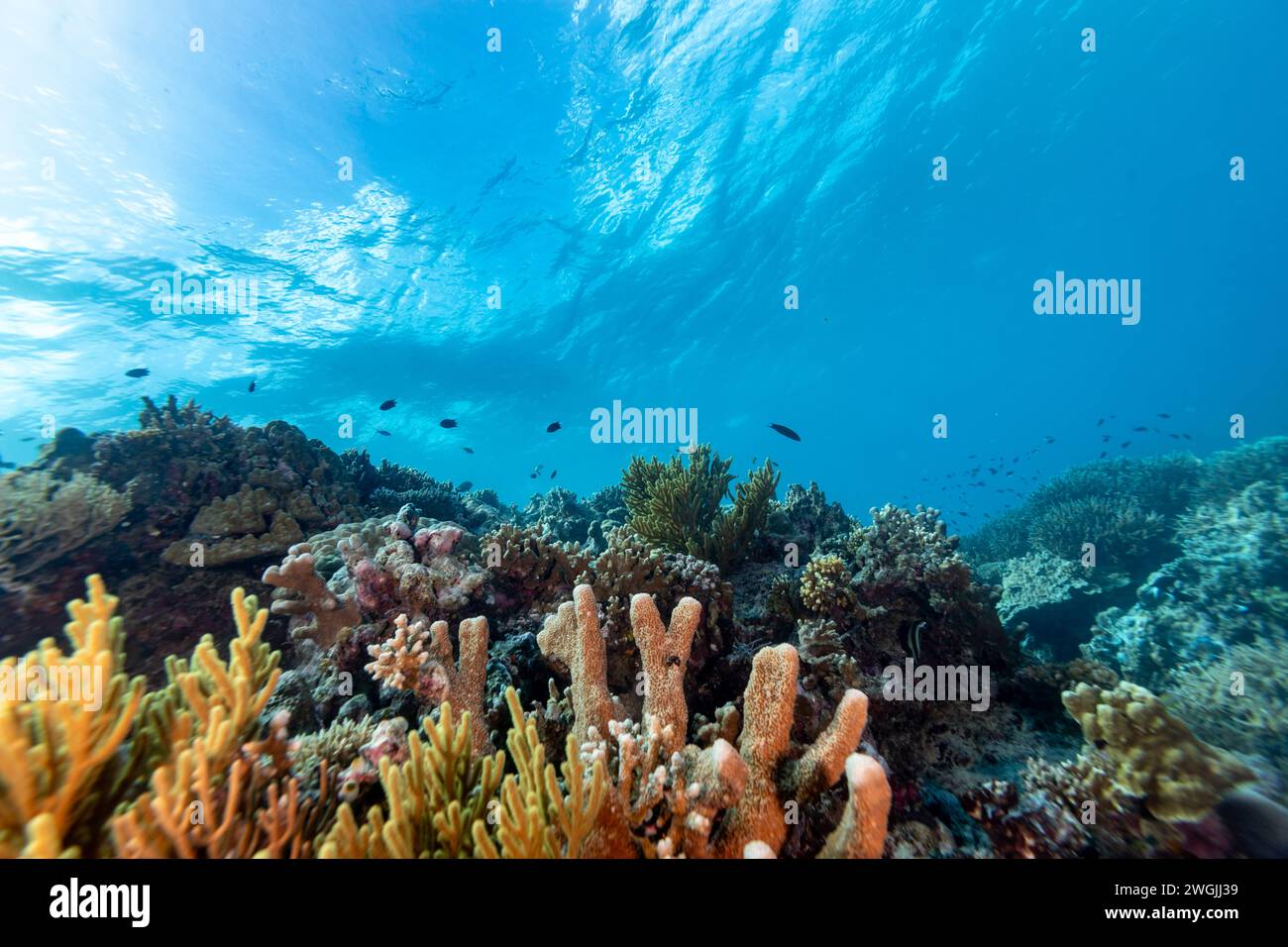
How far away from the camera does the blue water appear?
49.5 feet

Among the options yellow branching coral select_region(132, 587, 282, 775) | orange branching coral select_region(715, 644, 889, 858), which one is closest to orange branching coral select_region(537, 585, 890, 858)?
orange branching coral select_region(715, 644, 889, 858)

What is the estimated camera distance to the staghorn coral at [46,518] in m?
5.77

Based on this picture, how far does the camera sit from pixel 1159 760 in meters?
3.03

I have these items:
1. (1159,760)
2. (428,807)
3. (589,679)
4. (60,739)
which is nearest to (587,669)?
(589,679)

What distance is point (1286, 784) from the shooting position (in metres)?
3.18

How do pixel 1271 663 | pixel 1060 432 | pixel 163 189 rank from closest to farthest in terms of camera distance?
pixel 1271 663
pixel 163 189
pixel 1060 432

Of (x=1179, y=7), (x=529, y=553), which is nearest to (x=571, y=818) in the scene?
(x=529, y=553)

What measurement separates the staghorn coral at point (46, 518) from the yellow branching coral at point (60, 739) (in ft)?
19.2

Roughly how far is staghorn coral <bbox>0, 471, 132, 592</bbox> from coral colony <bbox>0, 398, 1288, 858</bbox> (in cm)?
3

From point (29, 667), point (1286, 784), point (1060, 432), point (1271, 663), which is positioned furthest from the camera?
point (1060, 432)

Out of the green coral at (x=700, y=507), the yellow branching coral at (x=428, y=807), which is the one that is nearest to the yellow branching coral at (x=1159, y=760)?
the yellow branching coral at (x=428, y=807)

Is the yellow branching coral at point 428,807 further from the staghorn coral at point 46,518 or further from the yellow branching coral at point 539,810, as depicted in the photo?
the staghorn coral at point 46,518
